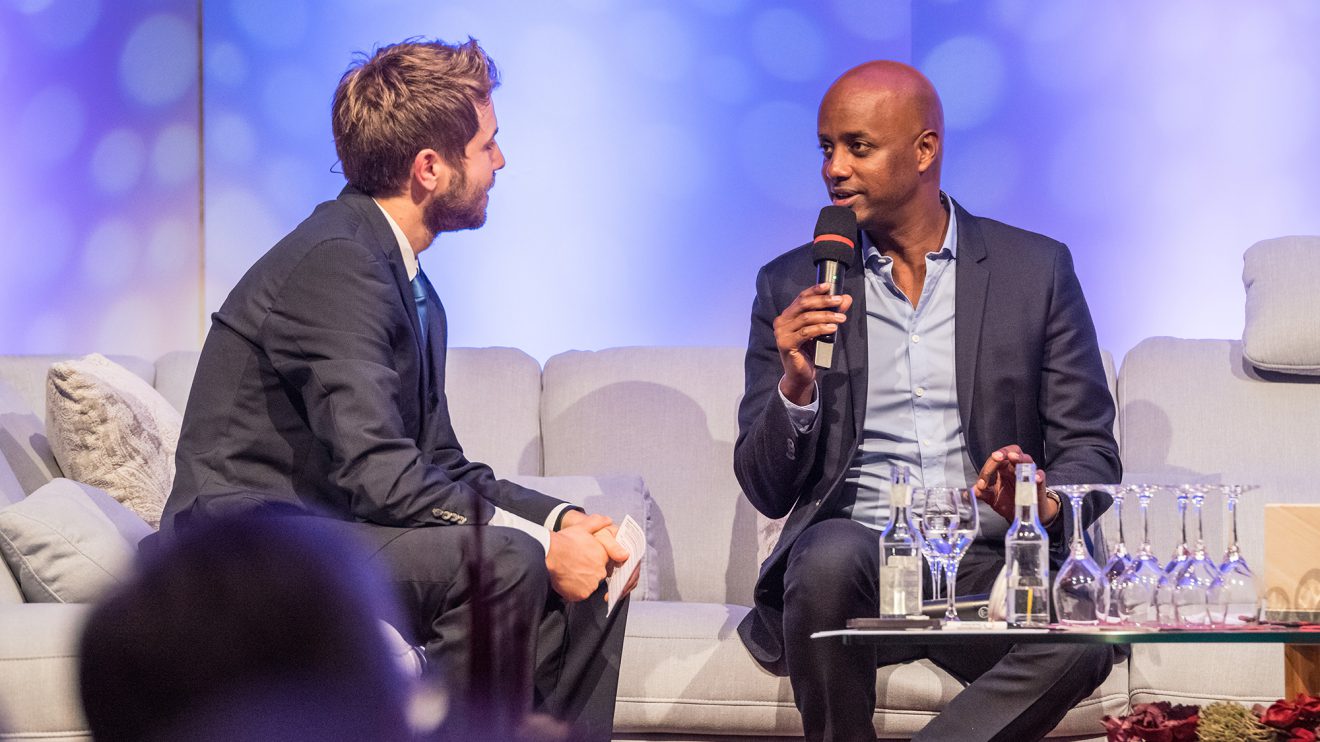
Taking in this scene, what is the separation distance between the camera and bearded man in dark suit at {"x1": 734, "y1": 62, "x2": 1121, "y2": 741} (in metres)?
2.49

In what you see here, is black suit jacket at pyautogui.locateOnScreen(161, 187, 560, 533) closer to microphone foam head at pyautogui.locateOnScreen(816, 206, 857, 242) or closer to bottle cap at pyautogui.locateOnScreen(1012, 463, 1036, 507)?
microphone foam head at pyautogui.locateOnScreen(816, 206, 857, 242)

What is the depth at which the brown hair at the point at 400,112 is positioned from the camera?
7.72 ft

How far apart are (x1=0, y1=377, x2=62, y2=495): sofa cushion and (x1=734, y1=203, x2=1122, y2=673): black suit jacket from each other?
4.62 ft

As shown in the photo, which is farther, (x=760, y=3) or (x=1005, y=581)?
(x=760, y=3)

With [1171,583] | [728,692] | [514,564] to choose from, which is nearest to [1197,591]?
[1171,583]

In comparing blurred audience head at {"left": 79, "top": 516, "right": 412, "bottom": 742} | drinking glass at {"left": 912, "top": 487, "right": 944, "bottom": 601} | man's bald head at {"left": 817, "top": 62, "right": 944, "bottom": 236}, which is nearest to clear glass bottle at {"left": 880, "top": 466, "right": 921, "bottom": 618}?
drinking glass at {"left": 912, "top": 487, "right": 944, "bottom": 601}

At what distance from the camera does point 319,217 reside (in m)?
2.29

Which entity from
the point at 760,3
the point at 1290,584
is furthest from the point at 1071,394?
the point at 760,3

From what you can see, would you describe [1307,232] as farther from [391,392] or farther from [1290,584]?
[391,392]

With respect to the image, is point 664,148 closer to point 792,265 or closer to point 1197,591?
point 792,265

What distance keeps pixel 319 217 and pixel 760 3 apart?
205 cm

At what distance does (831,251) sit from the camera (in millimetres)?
2242

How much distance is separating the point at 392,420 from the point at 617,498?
1.14 m

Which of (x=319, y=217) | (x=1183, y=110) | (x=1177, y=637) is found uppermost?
(x=1183, y=110)
